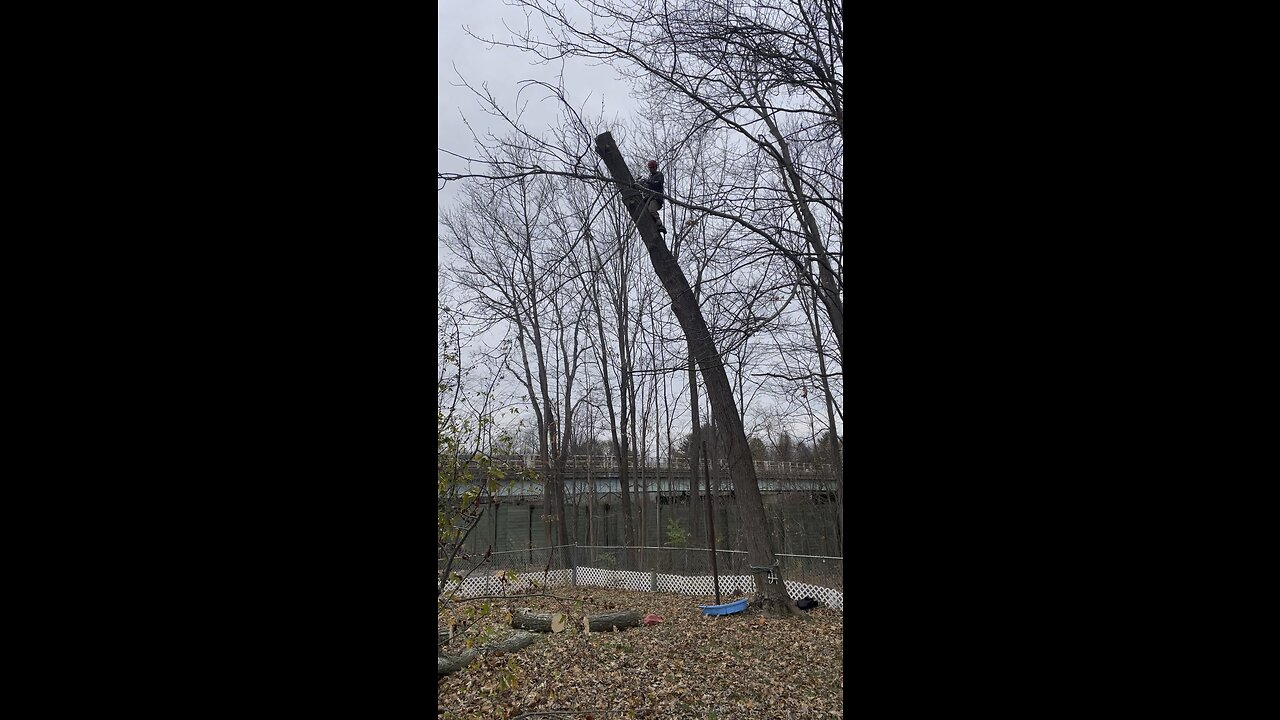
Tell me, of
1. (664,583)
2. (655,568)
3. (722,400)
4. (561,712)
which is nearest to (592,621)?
(722,400)

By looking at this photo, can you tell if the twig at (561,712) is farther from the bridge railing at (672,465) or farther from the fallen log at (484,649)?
the bridge railing at (672,465)

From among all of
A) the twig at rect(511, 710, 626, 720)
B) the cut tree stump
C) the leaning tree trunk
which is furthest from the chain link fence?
the twig at rect(511, 710, 626, 720)

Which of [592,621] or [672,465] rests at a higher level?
[672,465]

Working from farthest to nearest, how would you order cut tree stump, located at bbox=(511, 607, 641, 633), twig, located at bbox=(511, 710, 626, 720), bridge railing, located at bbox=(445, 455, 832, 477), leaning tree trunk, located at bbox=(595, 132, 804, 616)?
bridge railing, located at bbox=(445, 455, 832, 477), cut tree stump, located at bbox=(511, 607, 641, 633), leaning tree trunk, located at bbox=(595, 132, 804, 616), twig, located at bbox=(511, 710, 626, 720)

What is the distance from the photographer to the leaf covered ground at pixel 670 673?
14.4 ft

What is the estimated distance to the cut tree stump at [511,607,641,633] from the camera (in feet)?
21.7

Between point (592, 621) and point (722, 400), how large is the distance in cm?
212

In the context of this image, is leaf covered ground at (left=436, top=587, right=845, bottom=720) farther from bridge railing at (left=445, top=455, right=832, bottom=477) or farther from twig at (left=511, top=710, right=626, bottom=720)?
bridge railing at (left=445, top=455, right=832, bottom=477)

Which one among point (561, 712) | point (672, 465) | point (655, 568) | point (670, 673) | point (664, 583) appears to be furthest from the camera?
point (672, 465)

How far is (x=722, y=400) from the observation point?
6332 mm

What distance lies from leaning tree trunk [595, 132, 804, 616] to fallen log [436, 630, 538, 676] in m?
1.88

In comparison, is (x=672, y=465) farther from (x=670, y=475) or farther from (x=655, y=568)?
(x=655, y=568)
